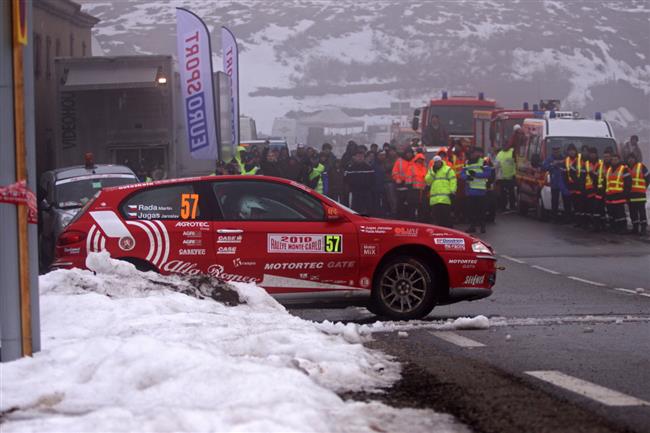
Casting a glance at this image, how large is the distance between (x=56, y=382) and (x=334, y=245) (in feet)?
18.5

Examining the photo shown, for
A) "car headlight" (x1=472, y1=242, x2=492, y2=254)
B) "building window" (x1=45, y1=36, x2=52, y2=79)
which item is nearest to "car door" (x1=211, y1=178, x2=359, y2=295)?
"car headlight" (x1=472, y1=242, x2=492, y2=254)

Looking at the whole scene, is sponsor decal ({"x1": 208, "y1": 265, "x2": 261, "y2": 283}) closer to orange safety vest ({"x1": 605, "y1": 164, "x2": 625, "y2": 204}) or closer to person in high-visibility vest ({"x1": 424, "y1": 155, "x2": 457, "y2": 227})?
person in high-visibility vest ({"x1": 424, "y1": 155, "x2": 457, "y2": 227})

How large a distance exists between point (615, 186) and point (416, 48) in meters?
125

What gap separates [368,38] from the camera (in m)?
156

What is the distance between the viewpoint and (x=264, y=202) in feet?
40.4

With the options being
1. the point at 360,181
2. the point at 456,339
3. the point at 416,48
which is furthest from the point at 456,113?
the point at 416,48

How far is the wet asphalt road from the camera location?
665cm

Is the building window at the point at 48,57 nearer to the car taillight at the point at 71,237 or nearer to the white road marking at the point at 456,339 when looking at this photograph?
the car taillight at the point at 71,237

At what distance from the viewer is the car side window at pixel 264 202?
12.2 metres

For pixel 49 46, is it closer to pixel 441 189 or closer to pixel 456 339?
pixel 441 189

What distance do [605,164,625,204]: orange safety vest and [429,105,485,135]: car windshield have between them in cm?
1344

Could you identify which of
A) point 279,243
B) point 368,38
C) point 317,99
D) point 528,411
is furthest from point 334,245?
point 368,38

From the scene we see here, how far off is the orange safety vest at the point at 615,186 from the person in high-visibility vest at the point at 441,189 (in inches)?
140

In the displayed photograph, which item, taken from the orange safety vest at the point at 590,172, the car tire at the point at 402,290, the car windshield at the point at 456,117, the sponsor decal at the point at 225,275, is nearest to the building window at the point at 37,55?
the car windshield at the point at 456,117
